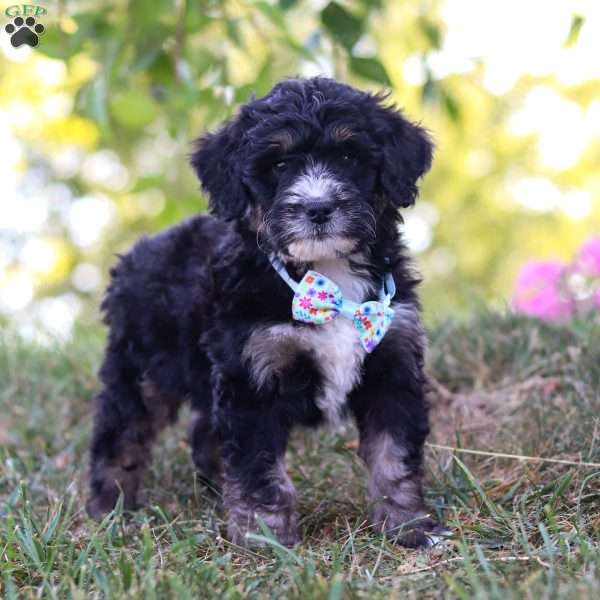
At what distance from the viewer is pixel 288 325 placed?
13.1 feet

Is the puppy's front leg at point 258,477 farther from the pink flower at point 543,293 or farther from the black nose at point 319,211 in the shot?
the pink flower at point 543,293

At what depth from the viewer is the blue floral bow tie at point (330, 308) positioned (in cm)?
395

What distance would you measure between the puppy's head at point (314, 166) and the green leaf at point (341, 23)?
0.94 meters

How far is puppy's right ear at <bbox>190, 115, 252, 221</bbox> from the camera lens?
426 cm

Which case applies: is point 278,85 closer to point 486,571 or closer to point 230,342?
point 230,342

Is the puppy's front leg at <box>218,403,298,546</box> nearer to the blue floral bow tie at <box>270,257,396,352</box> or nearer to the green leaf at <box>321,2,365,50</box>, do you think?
the blue floral bow tie at <box>270,257,396,352</box>

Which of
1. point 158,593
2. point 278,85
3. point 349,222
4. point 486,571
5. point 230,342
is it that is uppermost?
point 278,85

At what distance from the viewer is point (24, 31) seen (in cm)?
559

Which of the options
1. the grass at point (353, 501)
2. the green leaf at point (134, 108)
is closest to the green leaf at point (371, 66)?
the green leaf at point (134, 108)

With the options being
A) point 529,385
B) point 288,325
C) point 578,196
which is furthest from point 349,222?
point 578,196

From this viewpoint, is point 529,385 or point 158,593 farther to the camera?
point 529,385

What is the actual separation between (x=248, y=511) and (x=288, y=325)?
0.80 metres

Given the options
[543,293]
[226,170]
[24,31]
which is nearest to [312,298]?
[226,170]

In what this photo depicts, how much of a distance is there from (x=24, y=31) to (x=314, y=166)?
255cm
